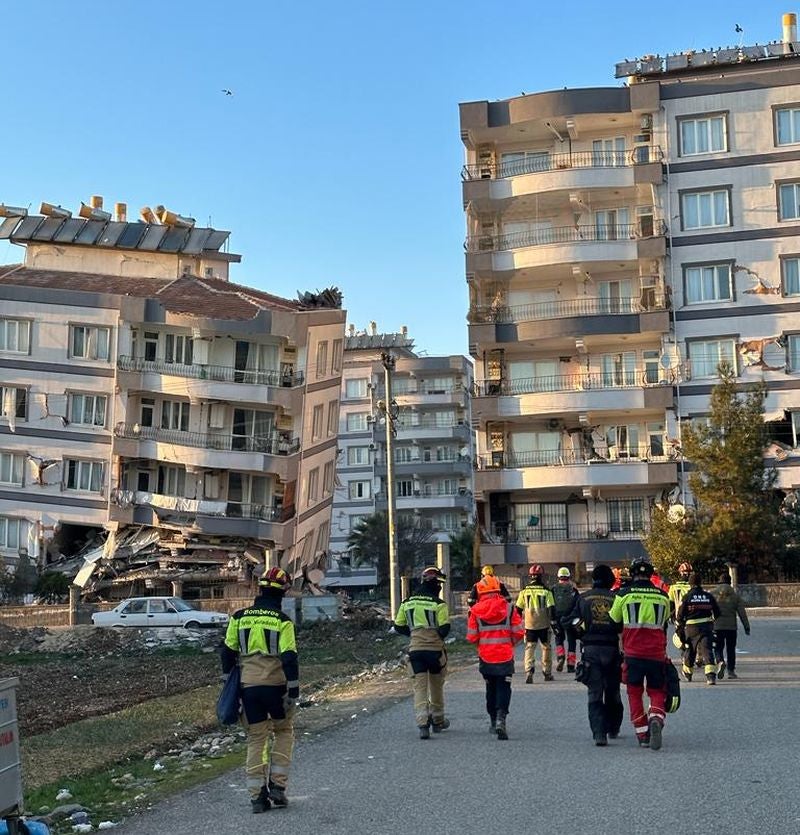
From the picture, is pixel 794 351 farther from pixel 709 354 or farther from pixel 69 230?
pixel 69 230

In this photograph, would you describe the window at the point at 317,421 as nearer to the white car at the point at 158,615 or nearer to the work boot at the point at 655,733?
the white car at the point at 158,615

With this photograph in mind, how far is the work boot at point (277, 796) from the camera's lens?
9.73 metres

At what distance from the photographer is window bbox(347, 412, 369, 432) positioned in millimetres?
90938

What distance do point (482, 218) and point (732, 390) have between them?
14284mm

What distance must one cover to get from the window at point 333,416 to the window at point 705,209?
18696 mm

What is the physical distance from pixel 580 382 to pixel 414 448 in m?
38.1

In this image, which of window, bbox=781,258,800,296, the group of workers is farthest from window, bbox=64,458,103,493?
the group of workers

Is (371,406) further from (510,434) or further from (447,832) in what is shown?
(447,832)

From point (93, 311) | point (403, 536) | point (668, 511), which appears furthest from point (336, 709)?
point (403, 536)

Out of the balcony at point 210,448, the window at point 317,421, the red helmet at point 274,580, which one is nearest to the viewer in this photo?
the red helmet at point 274,580

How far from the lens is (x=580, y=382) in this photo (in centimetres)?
4959

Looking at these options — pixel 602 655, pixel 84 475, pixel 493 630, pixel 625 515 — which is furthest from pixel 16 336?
pixel 602 655

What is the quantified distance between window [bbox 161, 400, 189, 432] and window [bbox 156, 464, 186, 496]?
72.0 inches

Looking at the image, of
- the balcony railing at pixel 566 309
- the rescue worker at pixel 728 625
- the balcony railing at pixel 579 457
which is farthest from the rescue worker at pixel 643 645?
the balcony railing at pixel 566 309
